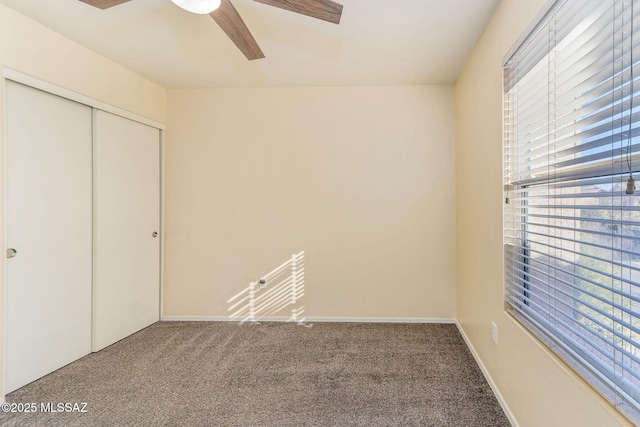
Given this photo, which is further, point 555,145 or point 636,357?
point 555,145

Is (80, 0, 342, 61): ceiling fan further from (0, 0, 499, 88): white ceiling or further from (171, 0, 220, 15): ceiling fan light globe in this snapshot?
(0, 0, 499, 88): white ceiling

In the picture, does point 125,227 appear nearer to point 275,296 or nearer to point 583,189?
point 275,296

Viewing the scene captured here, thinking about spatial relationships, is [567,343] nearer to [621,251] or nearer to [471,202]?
[621,251]

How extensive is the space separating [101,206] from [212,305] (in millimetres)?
1463

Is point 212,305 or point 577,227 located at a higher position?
point 577,227

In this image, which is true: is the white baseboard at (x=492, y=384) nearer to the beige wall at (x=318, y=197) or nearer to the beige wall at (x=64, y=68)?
the beige wall at (x=318, y=197)

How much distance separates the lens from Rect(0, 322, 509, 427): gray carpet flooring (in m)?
1.80

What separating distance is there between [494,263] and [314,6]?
Answer: 6.22 ft

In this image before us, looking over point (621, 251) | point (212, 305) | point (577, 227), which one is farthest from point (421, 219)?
point (212, 305)

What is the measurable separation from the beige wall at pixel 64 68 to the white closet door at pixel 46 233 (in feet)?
0.27

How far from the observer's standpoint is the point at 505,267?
6.06 ft

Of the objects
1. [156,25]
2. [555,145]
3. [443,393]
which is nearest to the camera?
[555,145]

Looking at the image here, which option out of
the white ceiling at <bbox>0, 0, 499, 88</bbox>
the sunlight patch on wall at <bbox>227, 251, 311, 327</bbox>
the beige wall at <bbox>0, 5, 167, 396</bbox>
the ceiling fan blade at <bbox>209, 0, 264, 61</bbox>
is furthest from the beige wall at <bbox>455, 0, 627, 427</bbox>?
the beige wall at <bbox>0, 5, 167, 396</bbox>

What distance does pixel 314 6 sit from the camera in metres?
1.47
